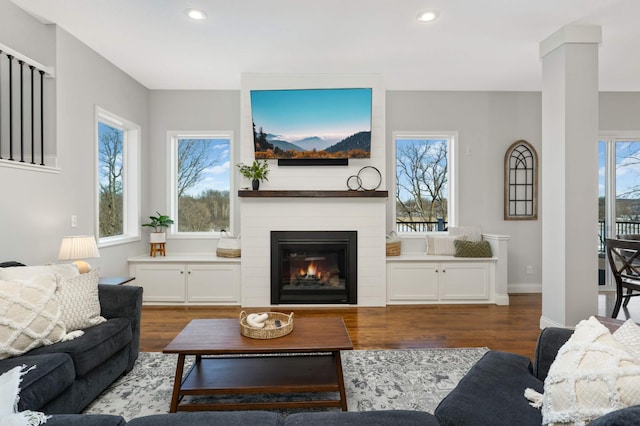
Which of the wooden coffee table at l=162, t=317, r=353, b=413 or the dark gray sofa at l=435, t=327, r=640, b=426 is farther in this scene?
the wooden coffee table at l=162, t=317, r=353, b=413

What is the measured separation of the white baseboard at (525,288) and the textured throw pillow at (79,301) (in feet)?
16.7

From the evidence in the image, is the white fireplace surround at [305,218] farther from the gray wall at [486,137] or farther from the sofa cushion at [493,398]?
the sofa cushion at [493,398]

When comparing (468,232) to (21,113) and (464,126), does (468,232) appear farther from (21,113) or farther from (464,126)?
(21,113)

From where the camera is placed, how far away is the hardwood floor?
328 cm

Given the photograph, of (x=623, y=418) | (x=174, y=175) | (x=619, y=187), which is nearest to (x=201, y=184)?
(x=174, y=175)

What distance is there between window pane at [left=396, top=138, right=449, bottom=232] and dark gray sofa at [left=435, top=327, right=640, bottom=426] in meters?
3.52

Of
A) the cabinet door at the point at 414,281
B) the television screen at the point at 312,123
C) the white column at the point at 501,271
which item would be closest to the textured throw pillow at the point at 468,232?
the white column at the point at 501,271

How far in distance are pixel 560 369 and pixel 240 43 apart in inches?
148

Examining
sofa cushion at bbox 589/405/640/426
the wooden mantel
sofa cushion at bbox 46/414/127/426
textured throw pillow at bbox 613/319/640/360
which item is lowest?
sofa cushion at bbox 46/414/127/426

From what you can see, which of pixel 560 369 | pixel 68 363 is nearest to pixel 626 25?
pixel 560 369

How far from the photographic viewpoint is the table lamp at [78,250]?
295 cm

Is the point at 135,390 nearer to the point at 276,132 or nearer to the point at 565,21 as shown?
the point at 276,132

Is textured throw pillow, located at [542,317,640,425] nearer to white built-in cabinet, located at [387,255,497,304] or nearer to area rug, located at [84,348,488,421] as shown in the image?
area rug, located at [84,348,488,421]

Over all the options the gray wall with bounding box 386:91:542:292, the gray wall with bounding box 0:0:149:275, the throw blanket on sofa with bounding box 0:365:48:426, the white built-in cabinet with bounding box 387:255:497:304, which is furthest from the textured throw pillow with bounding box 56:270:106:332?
the gray wall with bounding box 386:91:542:292
